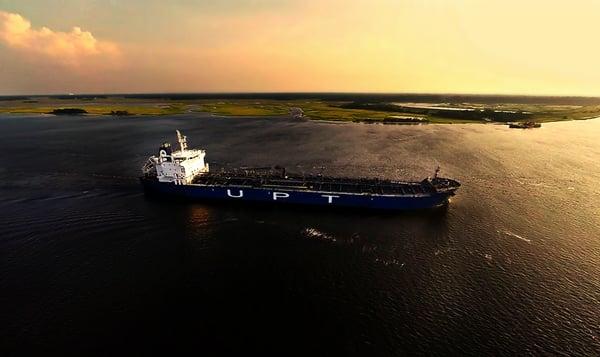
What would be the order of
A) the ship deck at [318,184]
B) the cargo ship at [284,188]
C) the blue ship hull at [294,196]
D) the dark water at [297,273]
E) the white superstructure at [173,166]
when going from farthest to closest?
1. the white superstructure at [173,166]
2. the ship deck at [318,184]
3. the cargo ship at [284,188]
4. the blue ship hull at [294,196]
5. the dark water at [297,273]

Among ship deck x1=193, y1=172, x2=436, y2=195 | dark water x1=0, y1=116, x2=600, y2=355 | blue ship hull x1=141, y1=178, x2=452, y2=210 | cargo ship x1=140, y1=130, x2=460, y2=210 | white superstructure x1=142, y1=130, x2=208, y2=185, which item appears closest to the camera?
dark water x1=0, y1=116, x2=600, y2=355

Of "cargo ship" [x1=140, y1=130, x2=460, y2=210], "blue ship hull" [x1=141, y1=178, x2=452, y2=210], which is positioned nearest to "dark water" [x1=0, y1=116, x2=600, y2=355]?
"blue ship hull" [x1=141, y1=178, x2=452, y2=210]

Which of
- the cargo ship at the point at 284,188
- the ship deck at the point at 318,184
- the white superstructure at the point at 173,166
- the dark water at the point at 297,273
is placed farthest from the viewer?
the white superstructure at the point at 173,166

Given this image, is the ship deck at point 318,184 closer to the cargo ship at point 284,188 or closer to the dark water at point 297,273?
the cargo ship at point 284,188

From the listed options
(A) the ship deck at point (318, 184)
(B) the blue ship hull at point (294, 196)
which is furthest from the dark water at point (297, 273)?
(A) the ship deck at point (318, 184)

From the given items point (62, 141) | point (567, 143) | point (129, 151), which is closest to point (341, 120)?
point (567, 143)

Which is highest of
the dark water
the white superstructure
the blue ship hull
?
the white superstructure

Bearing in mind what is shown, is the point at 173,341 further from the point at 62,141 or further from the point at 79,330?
the point at 62,141

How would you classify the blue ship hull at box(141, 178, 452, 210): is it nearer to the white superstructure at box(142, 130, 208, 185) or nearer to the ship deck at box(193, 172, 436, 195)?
the white superstructure at box(142, 130, 208, 185)
